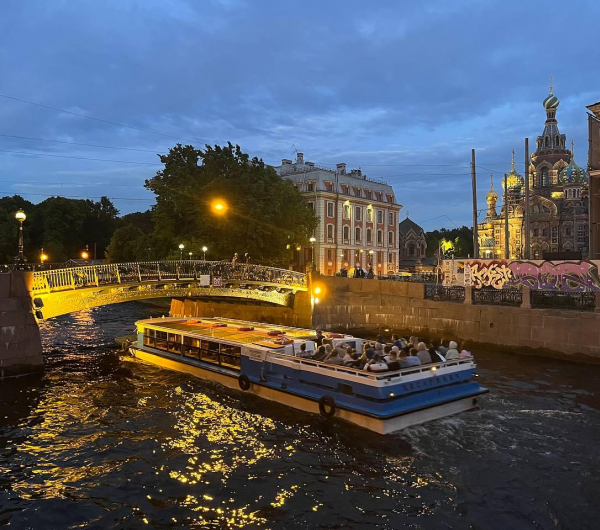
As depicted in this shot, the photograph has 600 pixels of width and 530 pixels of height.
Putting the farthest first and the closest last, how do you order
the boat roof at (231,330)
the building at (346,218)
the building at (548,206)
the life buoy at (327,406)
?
the building at (548,206) < the building at (346,218) < the boat roof at (231,330) < the life buoy at (327,406)

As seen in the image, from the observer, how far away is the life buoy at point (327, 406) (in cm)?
1652

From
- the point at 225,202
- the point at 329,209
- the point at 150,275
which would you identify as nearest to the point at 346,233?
the point at 329,209

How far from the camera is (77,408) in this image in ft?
60.1

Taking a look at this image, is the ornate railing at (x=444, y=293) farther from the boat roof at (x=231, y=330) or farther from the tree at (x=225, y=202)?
the tree at (x=225, y=202)

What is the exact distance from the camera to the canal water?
36.1ft

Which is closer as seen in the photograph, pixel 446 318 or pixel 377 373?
pixel 377 373

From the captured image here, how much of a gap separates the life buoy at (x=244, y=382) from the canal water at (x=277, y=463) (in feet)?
1.39

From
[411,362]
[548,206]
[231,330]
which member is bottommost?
[411,362]

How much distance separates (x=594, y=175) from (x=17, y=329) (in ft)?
116

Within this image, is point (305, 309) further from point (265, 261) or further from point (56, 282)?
point (56, 282)

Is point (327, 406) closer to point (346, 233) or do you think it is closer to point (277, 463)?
point (277, 463)

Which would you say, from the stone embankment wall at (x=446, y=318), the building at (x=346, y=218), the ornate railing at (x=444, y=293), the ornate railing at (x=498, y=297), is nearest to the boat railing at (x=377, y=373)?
the stone embankment wall at (x=446, y=318)

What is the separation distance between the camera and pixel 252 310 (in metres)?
40.2

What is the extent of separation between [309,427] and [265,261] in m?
31.7
